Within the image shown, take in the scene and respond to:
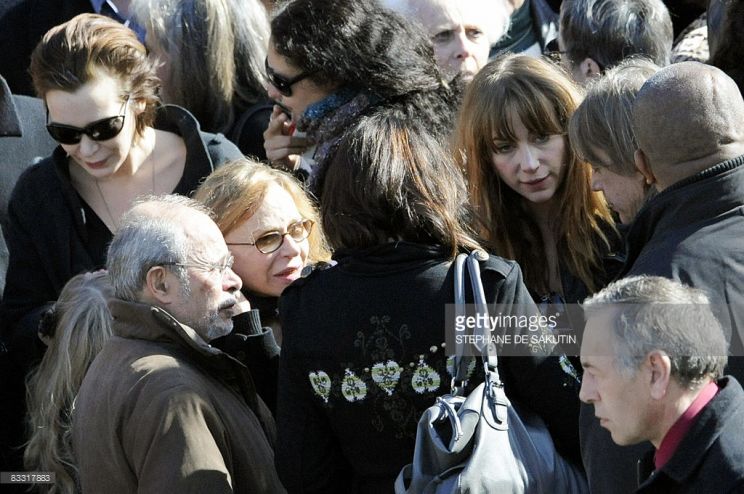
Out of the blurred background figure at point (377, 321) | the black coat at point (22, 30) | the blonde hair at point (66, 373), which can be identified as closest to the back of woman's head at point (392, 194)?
the blurred background figure at point (377, 321)

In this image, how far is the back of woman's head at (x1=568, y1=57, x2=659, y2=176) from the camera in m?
3.17

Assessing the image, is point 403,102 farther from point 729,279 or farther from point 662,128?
point 729,279

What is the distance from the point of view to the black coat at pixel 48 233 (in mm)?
4207

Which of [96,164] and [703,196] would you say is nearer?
A: [703,196]

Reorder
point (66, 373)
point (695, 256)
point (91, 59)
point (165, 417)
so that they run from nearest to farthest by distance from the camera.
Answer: point (695, 256) < point (165, 417) < point (66, 373) < point (91, 59)

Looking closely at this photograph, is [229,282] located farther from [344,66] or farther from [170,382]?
[344,66]

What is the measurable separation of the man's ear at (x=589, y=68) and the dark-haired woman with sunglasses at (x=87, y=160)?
1351 millimetres

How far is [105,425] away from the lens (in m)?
3.06

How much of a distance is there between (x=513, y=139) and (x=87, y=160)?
1.62 metres

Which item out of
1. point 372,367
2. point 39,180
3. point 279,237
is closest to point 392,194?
point 372,367

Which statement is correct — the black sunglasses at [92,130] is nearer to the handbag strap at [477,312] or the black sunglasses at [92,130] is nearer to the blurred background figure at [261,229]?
the blurred background figure at [261,229]

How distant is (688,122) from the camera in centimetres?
276

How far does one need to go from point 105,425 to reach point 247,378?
430 mm

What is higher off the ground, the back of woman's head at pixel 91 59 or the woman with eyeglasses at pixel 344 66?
the woman with eyeglasses at pixel 344 66
